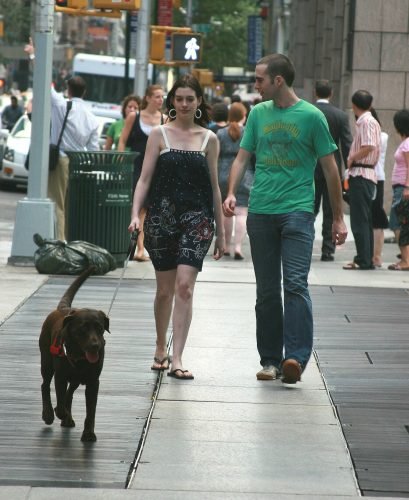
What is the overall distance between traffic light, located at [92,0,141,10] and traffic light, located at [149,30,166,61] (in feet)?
31.4

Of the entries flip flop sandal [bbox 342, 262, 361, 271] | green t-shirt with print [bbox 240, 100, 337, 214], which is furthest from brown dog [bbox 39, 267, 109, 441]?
flip flop sandal [bbox 342, 262, 361, 271]

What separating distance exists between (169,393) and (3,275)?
5.81 metres

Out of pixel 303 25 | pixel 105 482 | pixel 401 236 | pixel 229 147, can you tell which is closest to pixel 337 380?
pixel 105 482

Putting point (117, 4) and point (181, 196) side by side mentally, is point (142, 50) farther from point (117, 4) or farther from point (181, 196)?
point (181, 196)

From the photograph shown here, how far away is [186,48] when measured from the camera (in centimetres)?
3017

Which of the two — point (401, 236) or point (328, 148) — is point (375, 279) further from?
point (328, 148)

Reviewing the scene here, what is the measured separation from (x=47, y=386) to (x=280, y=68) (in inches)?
99.0

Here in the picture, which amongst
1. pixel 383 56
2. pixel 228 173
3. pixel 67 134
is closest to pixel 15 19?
pixel 383 56

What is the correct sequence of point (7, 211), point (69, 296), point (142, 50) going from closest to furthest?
point (69, 296)
point (7, 211)
point (142, 50)

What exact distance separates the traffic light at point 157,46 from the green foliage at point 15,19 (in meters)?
52.6

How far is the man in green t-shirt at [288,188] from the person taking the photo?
8.41 m

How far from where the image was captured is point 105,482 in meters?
6.12

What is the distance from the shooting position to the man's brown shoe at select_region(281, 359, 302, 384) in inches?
328

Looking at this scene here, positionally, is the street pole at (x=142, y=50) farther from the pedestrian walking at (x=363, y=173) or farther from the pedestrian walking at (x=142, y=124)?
the pedestrian walking at (x=363, y=173)
